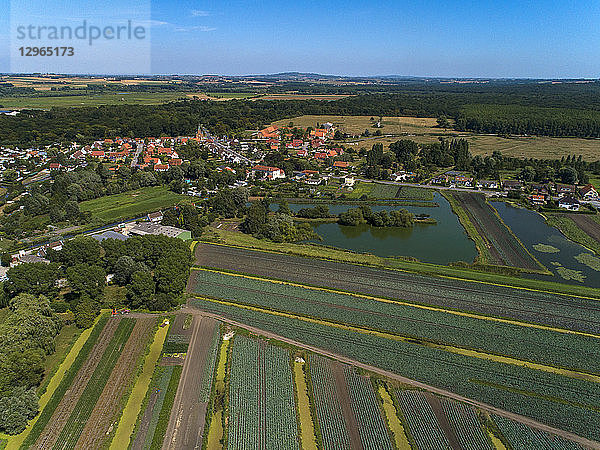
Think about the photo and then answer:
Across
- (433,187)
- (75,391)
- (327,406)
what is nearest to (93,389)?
(75,391)

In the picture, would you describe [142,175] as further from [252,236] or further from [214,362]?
[214,362]

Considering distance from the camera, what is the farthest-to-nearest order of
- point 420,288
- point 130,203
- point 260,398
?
point 130,203
point 420,288
point 260,398

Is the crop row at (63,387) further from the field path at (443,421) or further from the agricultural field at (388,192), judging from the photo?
the agricultural field at (388,192)

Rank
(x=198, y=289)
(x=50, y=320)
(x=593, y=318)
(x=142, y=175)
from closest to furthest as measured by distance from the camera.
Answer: (x=50, y=320) → (x=593, y=318) → (x=198, y=289) → (x=142, y=175)

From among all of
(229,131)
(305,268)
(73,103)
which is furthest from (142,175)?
(73,103)

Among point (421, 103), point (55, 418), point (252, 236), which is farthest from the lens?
point (421, 103)

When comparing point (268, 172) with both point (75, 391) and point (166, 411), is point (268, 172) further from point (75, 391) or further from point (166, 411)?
point (166, 411)

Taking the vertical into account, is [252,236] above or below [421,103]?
below
